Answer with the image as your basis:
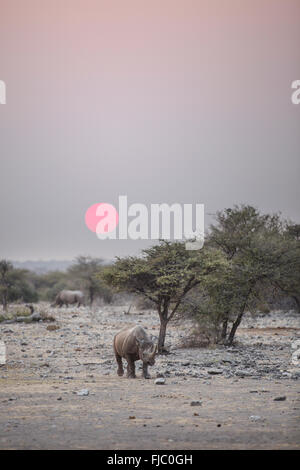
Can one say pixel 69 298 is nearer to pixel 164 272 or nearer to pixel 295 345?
pixel 295 345

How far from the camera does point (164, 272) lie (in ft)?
73.4

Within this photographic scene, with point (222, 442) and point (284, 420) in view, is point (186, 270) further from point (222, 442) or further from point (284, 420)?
point (222, 442)

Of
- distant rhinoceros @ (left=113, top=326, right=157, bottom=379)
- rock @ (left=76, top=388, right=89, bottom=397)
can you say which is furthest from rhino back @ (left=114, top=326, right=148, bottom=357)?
rock @ (left=76, top=388, right=89, bottom=397)

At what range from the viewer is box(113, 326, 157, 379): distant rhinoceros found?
15.9m

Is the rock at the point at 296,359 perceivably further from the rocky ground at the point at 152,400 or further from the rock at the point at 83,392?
the rock at the point at 83,392

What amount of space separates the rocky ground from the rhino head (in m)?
0.59

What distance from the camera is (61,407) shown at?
12.1 m

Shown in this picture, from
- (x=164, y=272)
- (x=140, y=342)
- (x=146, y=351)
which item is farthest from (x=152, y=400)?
(x=164, y=272)

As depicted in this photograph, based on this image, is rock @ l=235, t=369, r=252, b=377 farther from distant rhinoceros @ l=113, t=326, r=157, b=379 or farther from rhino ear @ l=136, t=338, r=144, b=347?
rhino ear @ l=136, t=338, r=144, b=347

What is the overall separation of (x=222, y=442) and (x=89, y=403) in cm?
429

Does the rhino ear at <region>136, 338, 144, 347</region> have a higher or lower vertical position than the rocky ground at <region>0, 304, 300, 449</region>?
higher

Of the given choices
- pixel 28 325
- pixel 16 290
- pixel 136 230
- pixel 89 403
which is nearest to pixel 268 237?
pixel 136 230

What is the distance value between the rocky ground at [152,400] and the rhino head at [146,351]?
59 centimetres

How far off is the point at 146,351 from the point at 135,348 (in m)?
0.54
